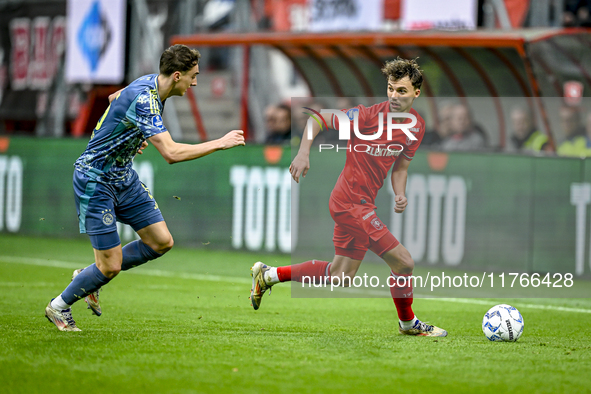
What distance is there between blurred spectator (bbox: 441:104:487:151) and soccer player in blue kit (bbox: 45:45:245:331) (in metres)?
5.84

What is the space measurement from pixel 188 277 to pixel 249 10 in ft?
22.8

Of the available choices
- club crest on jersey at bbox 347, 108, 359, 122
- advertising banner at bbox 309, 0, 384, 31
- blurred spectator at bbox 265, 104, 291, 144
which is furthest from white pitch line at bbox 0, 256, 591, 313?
advertising banner at bbox 309, 0, 384, 31

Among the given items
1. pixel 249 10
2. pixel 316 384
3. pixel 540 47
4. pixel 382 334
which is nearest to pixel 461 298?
pixel 382 334

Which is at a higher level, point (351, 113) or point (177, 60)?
point (177, 60)

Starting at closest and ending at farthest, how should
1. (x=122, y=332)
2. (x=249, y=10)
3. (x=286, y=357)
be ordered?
(x=286, y=357)
(x=122, y=332)
(x=249, y=10)

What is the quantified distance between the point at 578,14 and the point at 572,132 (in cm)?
232

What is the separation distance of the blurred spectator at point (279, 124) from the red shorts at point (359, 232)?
17.7 ft

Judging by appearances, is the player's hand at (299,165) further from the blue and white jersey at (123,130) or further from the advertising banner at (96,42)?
the advertising banner at (96,42)

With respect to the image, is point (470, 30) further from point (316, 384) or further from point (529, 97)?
point (316, 384)

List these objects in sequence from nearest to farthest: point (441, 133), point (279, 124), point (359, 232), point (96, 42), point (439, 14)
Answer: point (359, 232)
point (441, 133)
point (279, 124)
point (439, 14)
point (96, 42)

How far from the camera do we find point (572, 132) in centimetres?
1073

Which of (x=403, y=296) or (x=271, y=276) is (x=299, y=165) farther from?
(x=403, y=296)

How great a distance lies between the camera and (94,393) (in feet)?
14.1

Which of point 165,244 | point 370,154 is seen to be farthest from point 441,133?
point 165,244
